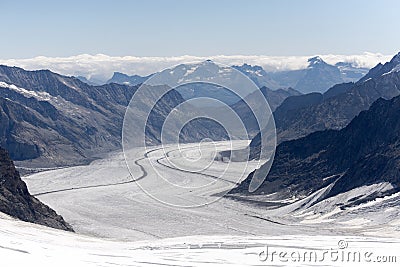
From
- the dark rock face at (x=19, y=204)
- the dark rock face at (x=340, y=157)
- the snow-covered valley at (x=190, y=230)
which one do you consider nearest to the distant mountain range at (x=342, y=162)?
the dark rock face at (x=340, y=157)

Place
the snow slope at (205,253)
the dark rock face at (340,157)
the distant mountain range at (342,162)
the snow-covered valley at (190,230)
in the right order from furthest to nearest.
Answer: the dark rock face at (340,157) < the distant mountain range at (342,162) < the snow-covered valley at (190,230) < the snow slope at (205,253)

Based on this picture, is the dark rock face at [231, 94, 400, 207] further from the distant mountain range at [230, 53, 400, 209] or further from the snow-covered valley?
the snow-covered valley

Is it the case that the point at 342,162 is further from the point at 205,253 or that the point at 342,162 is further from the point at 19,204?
the point at 205,253

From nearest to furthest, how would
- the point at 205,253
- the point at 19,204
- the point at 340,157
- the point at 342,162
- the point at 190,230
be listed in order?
the point at 205,253 < the point at 19,204 < the point at 190,230 < the point at 342,162 < the point at 340,157

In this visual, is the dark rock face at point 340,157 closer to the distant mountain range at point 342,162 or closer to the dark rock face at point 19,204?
the distant mountain range at point 342,162

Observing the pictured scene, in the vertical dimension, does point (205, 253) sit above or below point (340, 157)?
above

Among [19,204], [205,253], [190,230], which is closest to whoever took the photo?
[205,253]

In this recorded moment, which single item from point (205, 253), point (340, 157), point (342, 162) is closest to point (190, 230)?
point (342, 162)
